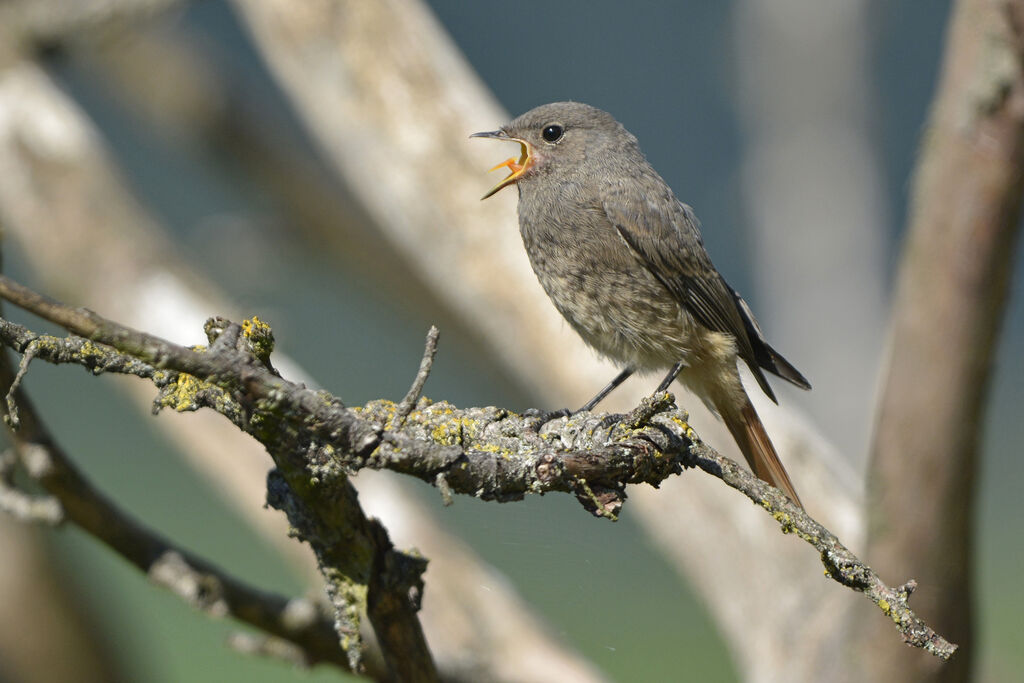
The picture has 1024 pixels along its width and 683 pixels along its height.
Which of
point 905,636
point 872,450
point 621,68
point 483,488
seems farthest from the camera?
point 621,68

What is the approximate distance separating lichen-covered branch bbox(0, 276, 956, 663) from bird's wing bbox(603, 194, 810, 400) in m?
0.66

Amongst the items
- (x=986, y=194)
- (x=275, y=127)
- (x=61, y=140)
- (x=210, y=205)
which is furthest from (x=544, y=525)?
(x=210, y=205)

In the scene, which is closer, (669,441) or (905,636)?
(905,636)

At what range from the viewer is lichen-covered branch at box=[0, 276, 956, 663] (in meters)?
1.34

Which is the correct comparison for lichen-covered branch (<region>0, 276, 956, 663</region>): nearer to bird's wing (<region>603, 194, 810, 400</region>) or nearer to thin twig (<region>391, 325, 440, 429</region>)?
thin twig (<region>391, 325, 440, 429</region>)

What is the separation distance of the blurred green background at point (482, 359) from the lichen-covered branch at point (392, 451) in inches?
10.6

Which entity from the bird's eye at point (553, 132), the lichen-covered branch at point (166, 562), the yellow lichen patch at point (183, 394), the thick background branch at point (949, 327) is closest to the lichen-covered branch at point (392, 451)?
the yellow lichen patch at point (183, 394)

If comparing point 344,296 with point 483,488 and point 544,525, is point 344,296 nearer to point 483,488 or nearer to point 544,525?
point 544,525

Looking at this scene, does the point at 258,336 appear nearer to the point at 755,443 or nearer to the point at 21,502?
the point at 21,502

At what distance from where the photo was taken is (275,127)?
588cm

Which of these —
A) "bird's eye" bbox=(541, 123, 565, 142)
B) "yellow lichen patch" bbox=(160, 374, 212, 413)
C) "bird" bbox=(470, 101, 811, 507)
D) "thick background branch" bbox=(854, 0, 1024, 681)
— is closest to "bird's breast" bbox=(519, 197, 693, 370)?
"bird" bbox=(470, 101, 811, 507)

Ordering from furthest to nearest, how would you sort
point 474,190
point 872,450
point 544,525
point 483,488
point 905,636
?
1. point 474,190
2. point 872,450
3. point 544,525
4. point 483,488
5. point 905,636

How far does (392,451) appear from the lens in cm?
145

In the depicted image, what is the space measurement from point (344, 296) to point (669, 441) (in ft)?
17.5
